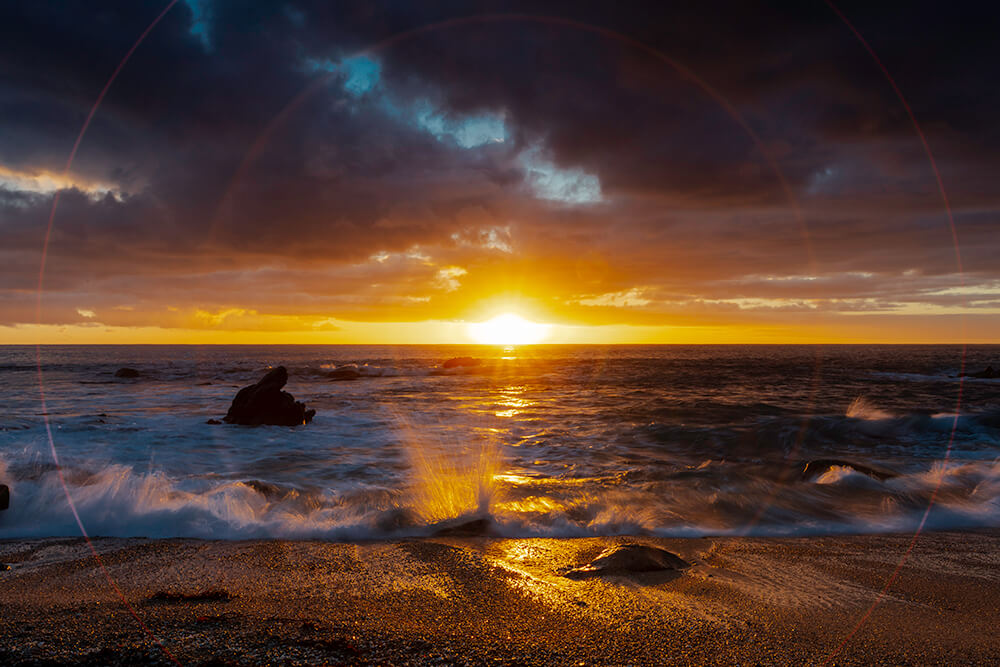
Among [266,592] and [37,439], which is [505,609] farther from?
[37,439]

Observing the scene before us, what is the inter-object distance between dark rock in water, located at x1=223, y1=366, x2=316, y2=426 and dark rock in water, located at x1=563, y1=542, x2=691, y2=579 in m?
14.6

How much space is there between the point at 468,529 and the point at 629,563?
2.40 m

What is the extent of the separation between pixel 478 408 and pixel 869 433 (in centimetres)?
1408

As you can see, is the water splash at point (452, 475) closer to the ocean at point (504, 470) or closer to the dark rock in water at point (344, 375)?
the ocean at point (504, 470)

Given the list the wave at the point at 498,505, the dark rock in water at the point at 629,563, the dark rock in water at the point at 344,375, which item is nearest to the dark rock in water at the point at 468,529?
the wave at the point at 498,505

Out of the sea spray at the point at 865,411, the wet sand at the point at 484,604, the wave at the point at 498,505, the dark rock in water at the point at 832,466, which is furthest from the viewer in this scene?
the sea spray at the point at 865,411

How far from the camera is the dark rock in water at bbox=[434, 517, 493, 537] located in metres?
6.66

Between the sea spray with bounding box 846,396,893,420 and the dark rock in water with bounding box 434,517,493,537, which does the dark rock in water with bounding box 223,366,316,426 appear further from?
the sea spray with bounding box 846,396,893,420

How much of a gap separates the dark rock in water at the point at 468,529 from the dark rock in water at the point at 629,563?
183cm

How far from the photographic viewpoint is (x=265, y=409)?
17.5 metres

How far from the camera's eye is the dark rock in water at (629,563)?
16.6 ft

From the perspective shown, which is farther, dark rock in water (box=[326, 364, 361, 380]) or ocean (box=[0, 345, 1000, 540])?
dark rock in water (box=[326, 364, 361, 380])

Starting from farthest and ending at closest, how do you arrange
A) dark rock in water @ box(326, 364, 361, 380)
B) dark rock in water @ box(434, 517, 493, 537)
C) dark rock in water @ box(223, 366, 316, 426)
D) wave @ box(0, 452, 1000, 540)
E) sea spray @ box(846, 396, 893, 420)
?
dark rock in water @ box(326, 364, 361, 380)
sea spray @ box(846, 396, 893, 420)
dark rock in water @ box(223, 366, 316, 426)
wave @ box(0, 452, 1000, 540)
dark rock in water @ box(434, 517, 493, 537)

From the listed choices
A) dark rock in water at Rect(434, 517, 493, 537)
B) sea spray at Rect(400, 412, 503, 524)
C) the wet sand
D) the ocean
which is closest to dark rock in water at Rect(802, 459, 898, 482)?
the ocean
